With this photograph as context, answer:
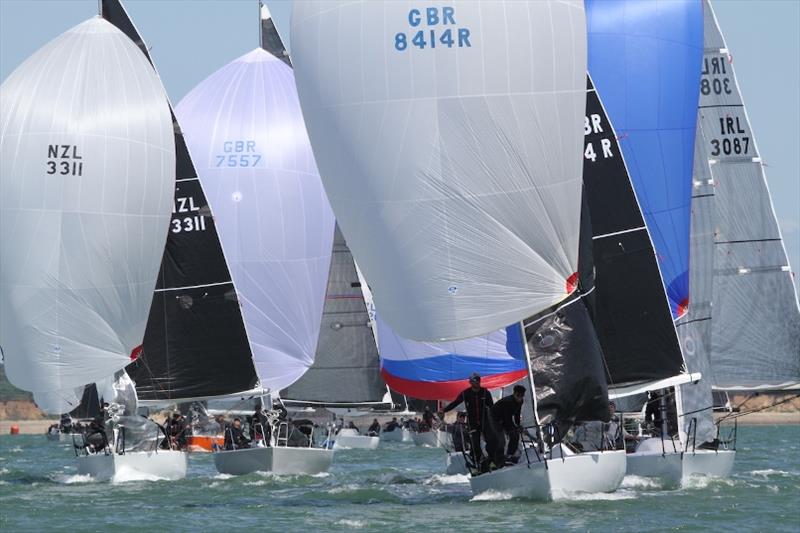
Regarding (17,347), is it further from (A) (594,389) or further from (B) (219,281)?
(A) (594,389)

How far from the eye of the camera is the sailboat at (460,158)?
22.5 metres

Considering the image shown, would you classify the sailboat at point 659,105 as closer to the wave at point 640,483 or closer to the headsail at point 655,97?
the headsail at point 655,97

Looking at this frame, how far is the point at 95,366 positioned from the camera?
31047mm

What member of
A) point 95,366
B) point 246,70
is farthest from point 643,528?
point 246,70

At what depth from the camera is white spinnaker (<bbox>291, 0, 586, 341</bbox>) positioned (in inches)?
887

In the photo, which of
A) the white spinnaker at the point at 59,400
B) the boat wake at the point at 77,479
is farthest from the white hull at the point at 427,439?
the boat wake at the point at 77,479

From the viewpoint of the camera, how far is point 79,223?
3066 centimetres

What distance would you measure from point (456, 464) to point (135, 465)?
597 cm

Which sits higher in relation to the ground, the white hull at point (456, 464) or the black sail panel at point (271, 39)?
the black sail panel at point (271, 39)

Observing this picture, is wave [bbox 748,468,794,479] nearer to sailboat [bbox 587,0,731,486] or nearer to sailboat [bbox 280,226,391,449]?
sailboat [bbox 587,0,731,486]

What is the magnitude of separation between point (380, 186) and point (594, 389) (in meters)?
4.24

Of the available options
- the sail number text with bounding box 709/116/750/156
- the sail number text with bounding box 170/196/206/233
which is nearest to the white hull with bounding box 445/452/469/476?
the sail number text with bounding box 170/196/206/233

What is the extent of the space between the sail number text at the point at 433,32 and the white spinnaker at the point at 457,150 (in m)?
0.02

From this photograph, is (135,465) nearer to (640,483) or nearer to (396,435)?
(640,483)
